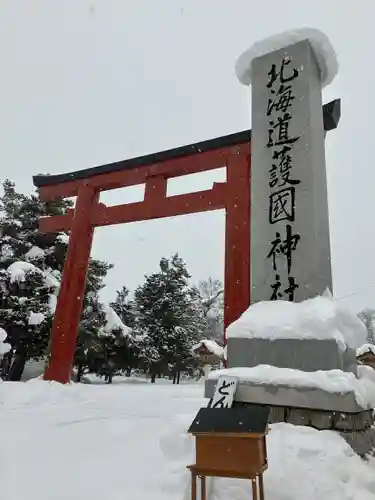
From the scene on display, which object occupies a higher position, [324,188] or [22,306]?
[324,188]

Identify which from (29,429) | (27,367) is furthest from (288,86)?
(27,367)

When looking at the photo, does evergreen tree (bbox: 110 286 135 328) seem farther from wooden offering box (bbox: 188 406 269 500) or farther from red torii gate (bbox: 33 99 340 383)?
wooden offering box (bbox: 188 406 269 500)

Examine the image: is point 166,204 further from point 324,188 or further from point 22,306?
point 22,306

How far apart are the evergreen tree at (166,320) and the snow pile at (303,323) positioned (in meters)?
13.7

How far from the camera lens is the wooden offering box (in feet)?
7.56

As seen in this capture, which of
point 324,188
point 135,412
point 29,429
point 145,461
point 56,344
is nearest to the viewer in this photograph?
point 145,461

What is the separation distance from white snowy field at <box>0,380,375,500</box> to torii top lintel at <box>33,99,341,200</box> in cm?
635

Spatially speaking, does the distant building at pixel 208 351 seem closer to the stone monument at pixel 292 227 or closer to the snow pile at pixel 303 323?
the stone monument at pixel 292 227

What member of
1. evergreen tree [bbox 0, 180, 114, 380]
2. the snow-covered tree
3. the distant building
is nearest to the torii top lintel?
evergreen tree [bbox 0, 180, 114, 380]

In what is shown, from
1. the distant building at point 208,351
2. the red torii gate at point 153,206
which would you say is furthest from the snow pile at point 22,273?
the distant building at point 208,351

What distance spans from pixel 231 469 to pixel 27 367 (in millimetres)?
19836

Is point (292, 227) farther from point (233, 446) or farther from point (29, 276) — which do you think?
point (29, 276)

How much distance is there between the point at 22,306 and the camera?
12469 mm

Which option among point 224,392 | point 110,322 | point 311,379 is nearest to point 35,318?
point 110,322
